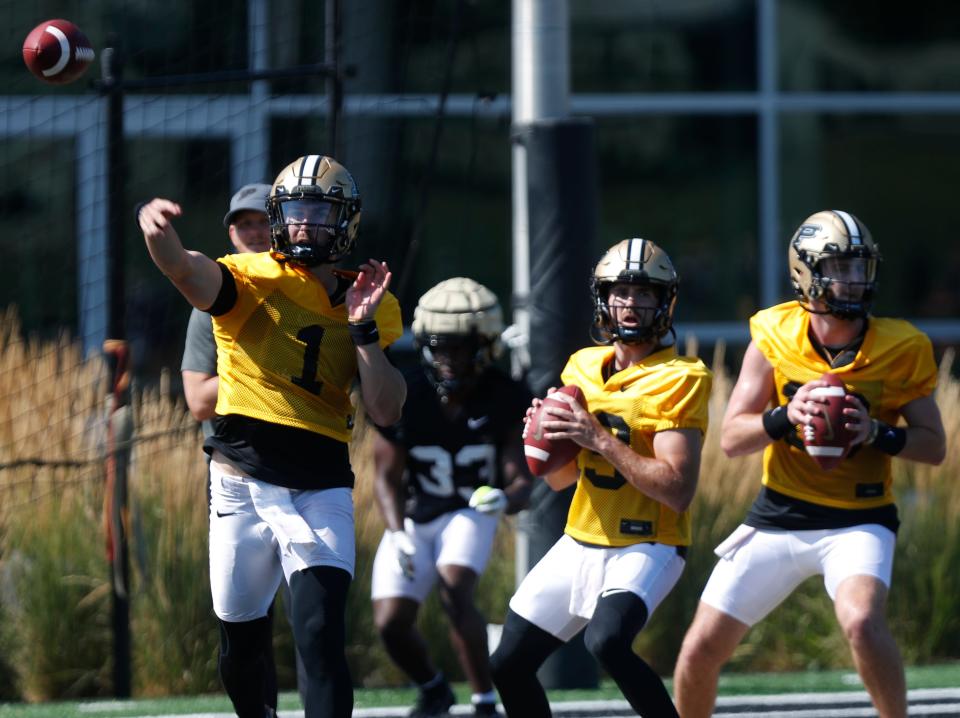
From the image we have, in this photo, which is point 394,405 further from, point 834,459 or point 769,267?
point 769,267

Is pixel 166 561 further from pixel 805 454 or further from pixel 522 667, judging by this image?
pixel 805 454

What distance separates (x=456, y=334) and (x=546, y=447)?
5.29 ft

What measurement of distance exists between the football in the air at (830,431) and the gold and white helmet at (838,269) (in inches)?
11.7

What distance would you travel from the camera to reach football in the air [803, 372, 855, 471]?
5.22 m

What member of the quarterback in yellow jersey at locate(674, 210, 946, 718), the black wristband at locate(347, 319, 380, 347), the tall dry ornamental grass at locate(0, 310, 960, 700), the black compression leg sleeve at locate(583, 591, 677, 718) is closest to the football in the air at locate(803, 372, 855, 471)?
the quarterback in yellow jersey at locate(674, 210, 946, 718)

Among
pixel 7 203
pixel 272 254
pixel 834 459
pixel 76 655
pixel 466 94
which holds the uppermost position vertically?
pixel 466 94

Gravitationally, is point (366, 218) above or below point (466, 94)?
below

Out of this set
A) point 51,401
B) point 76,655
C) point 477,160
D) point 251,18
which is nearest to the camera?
point 76,655

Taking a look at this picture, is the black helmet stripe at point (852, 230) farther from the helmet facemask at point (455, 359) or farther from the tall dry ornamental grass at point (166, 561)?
the tall dry ornamental grass at point (166, 561)

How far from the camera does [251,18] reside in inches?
454

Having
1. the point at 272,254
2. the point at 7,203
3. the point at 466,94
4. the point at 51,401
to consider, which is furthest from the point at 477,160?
the point at 272,254

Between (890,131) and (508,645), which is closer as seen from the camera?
(508,645)

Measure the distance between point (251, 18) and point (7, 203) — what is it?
2.32m

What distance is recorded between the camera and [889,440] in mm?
5340
